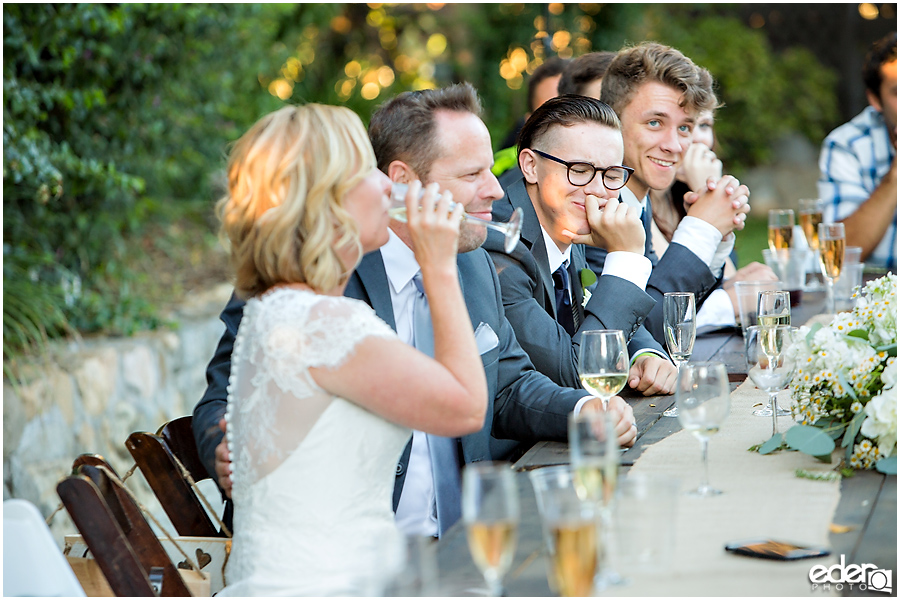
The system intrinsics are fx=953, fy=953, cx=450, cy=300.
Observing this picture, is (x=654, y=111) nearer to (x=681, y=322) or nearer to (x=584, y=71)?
(x=584, y=71)

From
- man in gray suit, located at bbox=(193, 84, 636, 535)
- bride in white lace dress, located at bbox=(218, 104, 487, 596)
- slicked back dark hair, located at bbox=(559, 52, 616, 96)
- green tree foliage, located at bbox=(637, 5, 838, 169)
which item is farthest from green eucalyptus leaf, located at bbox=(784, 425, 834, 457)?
green tree foliage, located at bbox=(637, 5, 838, 169)

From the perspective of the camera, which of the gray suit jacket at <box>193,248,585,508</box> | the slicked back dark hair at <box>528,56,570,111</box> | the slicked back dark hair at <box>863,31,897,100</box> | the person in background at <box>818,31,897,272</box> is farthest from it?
the slicked back dark hair at <box>528,56,570,111</box>

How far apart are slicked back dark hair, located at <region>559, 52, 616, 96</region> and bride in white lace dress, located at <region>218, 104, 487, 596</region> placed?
262cm

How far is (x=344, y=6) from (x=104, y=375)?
23.0 ft

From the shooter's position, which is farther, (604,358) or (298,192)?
(604,358)

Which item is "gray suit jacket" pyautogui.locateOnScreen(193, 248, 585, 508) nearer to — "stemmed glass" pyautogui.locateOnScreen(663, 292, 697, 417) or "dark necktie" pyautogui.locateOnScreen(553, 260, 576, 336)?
"stemmed glass" pyautogui.locateOnScreen(663, 292, 697, 417)

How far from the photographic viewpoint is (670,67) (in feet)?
11.8

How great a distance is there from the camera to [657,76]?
362cm

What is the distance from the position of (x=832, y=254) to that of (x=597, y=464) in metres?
2.45

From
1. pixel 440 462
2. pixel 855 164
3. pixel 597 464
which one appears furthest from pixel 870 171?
pixel 597 464

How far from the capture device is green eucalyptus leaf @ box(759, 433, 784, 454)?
199 cm

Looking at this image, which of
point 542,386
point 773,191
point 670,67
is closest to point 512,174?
point 670,67

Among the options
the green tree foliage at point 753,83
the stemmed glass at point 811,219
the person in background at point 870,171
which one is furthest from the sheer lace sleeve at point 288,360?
the green tree foliage at point 753,83

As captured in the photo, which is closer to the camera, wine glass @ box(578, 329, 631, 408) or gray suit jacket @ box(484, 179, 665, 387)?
wine glass @ box(578, 329, 631, 408)
